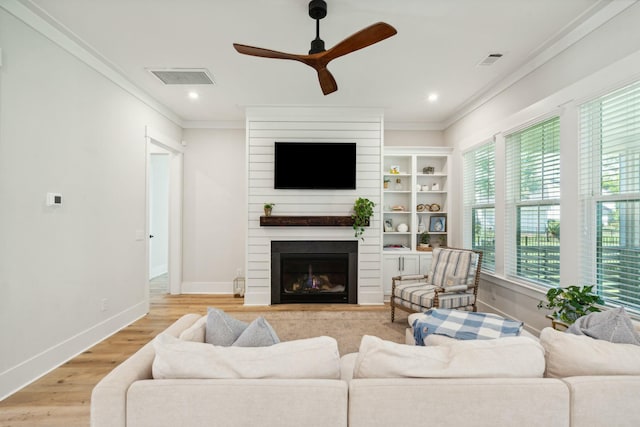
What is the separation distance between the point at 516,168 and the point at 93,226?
14.6 ft

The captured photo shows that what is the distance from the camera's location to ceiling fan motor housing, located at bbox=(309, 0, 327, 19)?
2.40 m

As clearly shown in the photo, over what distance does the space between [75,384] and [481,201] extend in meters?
4.69

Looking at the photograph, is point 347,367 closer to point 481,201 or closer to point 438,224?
point 481,201

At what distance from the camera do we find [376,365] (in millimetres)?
1203

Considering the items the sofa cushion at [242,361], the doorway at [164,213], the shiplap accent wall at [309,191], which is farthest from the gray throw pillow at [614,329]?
the doorway at [164,213]

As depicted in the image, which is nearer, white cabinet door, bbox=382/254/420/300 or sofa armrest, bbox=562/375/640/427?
sofa armrest, bbox=562/375/640/427

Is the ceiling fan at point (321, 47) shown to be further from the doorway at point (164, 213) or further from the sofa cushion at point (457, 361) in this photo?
the doorway at point (164, 213)

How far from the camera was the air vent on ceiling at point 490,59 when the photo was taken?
3256 millimetres

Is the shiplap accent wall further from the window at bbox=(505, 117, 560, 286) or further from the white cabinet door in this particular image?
the window at bbox=(505, 117, 560, 286)

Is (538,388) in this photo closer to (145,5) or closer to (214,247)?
(145,5)

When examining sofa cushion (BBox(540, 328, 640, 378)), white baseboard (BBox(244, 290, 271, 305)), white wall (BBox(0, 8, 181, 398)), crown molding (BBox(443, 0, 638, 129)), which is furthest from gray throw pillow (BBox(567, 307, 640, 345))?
white baseboard (BBox(244, 290, 271, 305))

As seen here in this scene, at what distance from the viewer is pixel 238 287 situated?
530 cm

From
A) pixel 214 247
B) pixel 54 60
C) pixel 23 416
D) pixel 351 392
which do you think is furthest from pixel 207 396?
pixel 214 247

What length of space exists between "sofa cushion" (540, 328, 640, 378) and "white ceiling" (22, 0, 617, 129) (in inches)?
92.7
